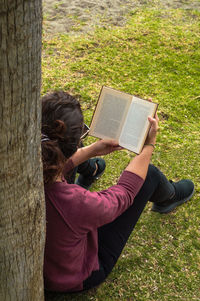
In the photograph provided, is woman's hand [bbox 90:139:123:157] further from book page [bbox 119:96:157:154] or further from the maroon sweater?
the maroon sweater

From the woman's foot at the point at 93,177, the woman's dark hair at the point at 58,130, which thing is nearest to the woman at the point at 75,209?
the woman's dark hair at the point at 58,130

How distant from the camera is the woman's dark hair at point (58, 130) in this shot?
163 cm

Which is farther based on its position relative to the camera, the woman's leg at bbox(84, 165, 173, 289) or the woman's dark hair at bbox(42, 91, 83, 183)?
the woman's leg at bbox(84, 165, 173, 289)

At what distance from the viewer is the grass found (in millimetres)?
2467

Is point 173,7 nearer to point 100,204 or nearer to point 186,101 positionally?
point 186,101

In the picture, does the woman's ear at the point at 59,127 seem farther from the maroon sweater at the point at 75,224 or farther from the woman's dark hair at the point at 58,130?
the maroon sweater at the point at 75,224

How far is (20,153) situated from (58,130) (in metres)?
0.44

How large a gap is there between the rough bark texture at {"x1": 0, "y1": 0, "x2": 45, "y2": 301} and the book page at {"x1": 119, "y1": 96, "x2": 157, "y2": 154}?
0.91m

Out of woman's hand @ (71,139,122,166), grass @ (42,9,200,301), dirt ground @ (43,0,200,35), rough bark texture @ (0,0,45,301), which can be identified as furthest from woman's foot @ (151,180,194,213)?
dirt ground @ (43,0,200,35)

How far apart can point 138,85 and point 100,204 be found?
3.14 m

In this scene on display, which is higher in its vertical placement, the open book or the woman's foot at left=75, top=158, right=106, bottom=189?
the open book

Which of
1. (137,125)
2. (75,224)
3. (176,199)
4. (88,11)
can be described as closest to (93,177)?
(176,199)

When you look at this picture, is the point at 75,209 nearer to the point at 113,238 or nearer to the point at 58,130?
the point at 58,130

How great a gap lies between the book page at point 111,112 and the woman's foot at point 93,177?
842mm
